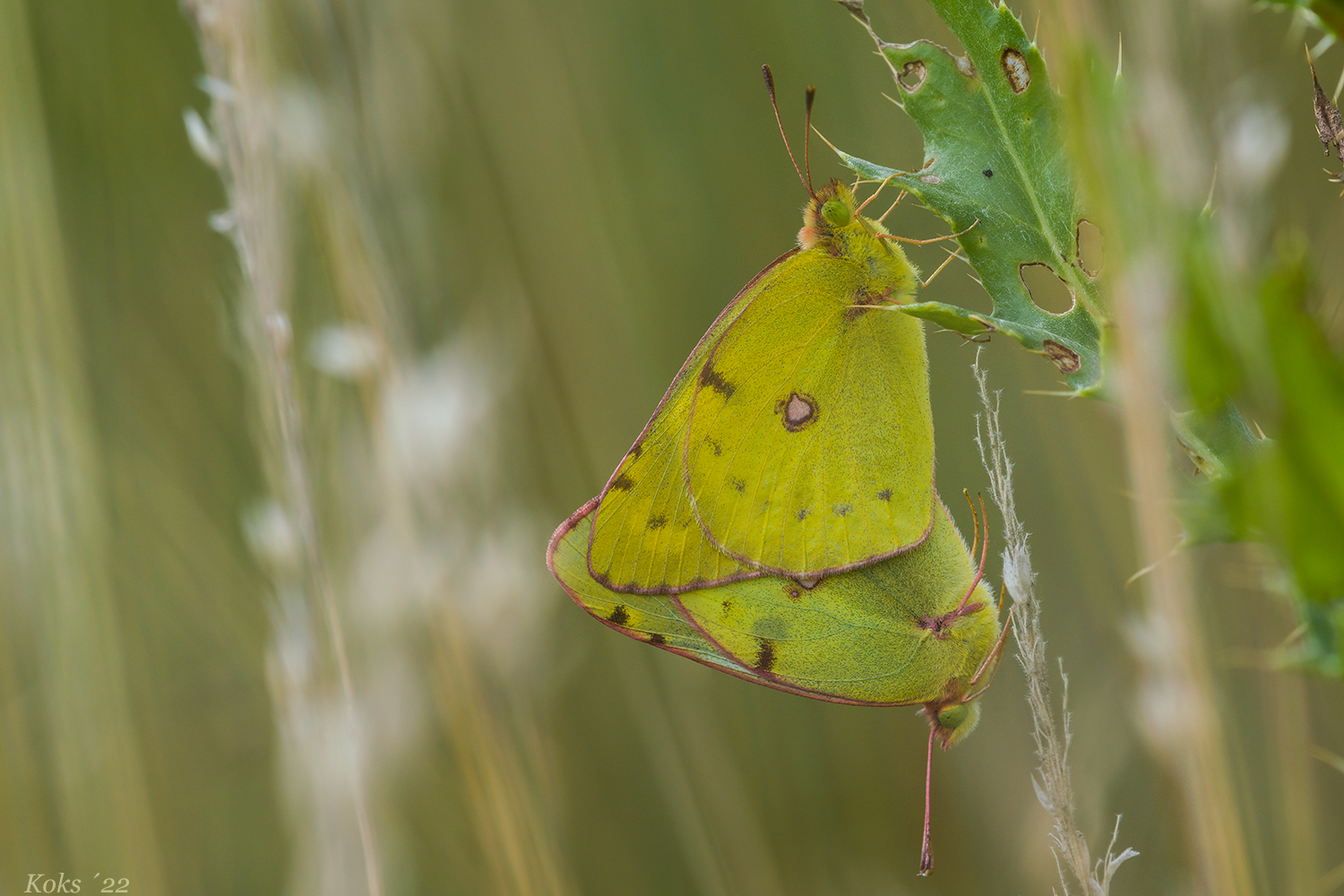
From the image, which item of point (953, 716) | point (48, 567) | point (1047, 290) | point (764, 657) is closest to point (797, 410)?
point (764, 657)

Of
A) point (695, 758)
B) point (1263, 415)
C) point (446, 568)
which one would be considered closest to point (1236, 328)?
point (1263, 415)

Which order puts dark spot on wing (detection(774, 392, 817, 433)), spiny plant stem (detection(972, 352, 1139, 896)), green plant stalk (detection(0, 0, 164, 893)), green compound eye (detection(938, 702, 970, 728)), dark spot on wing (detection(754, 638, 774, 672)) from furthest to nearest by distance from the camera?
1. green plant stalk (detection(0, 0, 164, 893))
2. dark spot on wing (detection(774, 392, 817, 433))
3. dark spot on wing (detection(754, 638, 774, 672))
4. green compound eye (detection(938, 702, 970, 728))
5. spiny plant stem (detection(972, 352, 1139, 896))

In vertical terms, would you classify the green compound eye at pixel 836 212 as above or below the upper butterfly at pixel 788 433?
above

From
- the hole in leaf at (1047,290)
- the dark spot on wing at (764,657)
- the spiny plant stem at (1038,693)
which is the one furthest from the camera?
the hole in leaf at (1047,290)

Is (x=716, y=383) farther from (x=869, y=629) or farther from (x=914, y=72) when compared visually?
(x=914, y=72)

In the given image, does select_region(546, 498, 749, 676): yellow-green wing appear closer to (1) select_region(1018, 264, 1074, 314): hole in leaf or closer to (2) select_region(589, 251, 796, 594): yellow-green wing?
(2) select_region(589, 251, 796, 594): yellow-green wing

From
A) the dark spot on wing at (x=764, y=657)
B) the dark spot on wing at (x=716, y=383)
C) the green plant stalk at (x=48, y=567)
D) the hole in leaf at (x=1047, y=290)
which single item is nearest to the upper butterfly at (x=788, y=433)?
the dark spot on wing at (x=716, y=383)

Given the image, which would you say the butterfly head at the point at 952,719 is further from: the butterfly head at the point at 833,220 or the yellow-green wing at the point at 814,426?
the butterfly head at the point at 833,220

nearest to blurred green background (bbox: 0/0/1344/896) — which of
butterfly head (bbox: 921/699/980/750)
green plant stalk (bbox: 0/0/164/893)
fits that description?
green plant stalk (bbox: 0/0/164/893)
